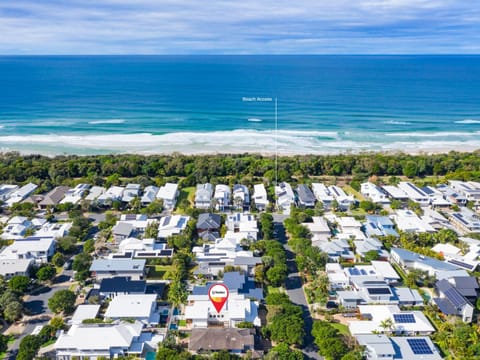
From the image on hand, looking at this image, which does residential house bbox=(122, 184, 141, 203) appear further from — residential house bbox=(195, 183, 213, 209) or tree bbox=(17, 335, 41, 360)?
tree bbox=(17, 335, 41, 360)

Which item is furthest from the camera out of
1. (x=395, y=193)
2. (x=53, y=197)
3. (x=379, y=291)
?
(x=395, y=193)

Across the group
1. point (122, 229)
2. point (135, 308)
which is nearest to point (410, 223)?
point (135, 308)

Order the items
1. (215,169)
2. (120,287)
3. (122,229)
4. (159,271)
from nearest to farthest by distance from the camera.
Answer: (120,287) → (159,271) → (122,229) → (215,169)

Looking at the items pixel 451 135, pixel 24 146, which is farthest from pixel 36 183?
pixel 451 135

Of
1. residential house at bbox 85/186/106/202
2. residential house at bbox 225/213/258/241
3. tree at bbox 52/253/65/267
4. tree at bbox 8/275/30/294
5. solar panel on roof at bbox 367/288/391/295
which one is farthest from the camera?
residential house at bbox 85/186/106/202

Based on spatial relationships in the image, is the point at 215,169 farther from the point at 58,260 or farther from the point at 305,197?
the point at 58,260

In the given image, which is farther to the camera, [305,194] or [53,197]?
[305,194]

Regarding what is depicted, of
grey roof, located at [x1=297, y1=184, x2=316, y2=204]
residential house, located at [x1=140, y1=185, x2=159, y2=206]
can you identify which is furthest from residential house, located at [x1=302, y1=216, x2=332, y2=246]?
residential house, located at [x1=140, y1=185, x2=159, y2=206]
